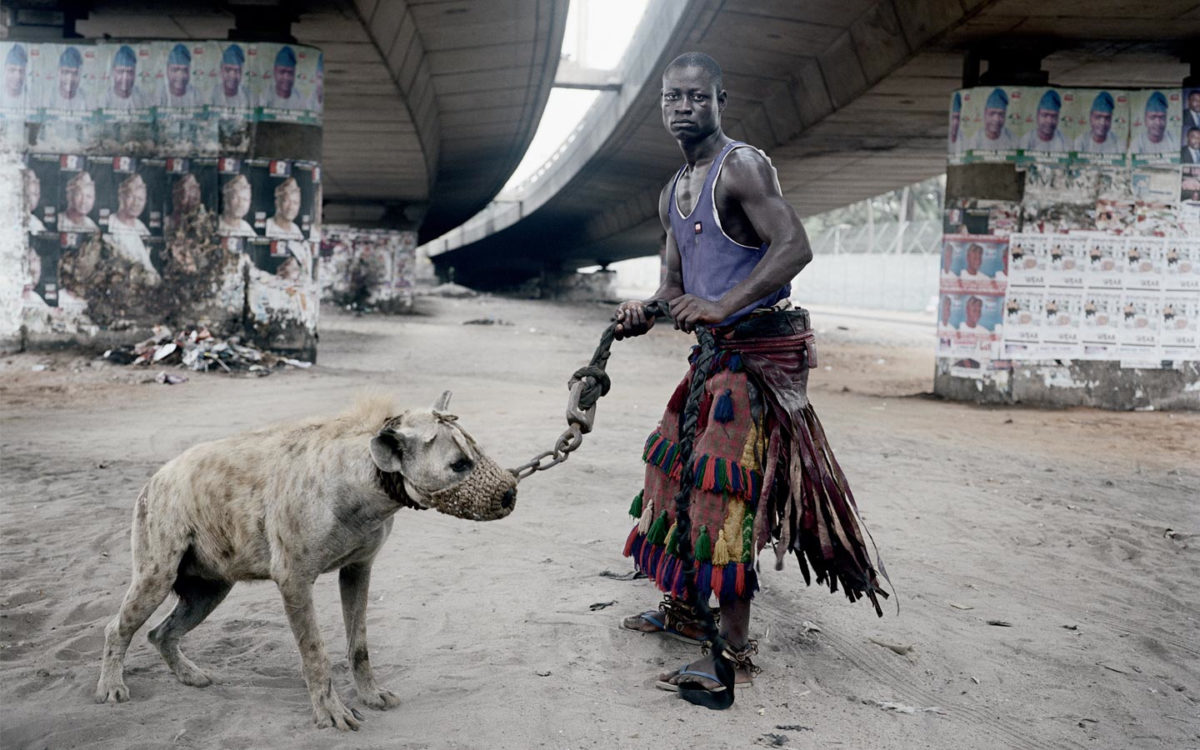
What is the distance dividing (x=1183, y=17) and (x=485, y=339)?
13.3 m

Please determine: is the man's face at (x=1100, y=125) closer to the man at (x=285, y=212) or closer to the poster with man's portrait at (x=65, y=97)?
the man at (x=285, y=212)

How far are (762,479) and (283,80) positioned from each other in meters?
11.5

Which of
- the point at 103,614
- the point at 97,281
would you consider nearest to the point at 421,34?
the point at 97,281

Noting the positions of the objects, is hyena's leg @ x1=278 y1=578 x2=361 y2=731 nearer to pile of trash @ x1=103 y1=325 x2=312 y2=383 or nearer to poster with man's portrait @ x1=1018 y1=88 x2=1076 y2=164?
pile of trash @ x1=103 y1=325 x2=312 y2=383

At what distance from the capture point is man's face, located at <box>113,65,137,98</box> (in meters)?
13.1

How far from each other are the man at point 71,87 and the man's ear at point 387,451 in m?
12.5

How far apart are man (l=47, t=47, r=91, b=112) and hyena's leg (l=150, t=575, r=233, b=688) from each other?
11.8 m

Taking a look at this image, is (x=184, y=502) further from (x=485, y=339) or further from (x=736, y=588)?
(x=485, y=339)

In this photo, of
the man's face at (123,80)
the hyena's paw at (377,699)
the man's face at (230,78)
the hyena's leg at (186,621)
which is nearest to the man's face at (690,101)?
the hyena's paw at (377,699)

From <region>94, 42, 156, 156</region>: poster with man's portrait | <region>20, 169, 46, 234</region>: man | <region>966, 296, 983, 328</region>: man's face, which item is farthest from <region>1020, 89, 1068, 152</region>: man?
<region>20, 169, 46, 234</region>: man

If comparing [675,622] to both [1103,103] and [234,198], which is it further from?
[1103,103]

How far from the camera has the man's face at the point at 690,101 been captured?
3.71 metres

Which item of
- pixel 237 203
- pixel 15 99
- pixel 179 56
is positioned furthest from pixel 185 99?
pixel 15 99

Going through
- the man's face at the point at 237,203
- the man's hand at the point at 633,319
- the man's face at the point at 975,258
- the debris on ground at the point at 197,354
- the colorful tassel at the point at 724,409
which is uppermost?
the man's face at the point at 237,203
